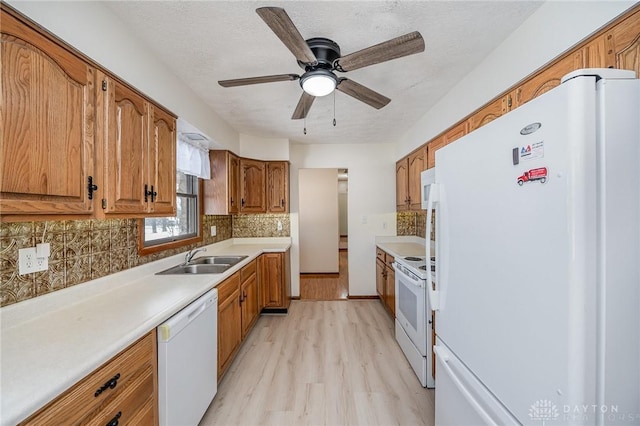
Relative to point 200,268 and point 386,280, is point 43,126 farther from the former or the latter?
point 386,280

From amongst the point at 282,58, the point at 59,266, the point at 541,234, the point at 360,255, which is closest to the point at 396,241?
the point at 360,255

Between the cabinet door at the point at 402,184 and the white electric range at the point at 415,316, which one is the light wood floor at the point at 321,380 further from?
the cabinet door at the point at 402,184

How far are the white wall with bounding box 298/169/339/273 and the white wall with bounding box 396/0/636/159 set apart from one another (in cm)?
361

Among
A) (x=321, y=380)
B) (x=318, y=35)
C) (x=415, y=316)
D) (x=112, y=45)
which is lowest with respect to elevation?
(x=321, y=380)

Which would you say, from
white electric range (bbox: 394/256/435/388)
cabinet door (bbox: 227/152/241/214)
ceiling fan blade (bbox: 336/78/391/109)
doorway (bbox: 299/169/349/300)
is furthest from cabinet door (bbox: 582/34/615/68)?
doorway (bbox: 299/169/349/300)

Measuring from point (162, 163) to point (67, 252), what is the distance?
2.41 ft

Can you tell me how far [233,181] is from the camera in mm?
3264

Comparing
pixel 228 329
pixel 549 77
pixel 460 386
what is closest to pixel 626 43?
pixel 549 77

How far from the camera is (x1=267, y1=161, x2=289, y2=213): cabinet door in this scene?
3676 millimetres

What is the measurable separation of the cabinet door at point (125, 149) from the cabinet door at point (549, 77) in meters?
2.24

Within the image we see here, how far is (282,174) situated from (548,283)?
3.28m

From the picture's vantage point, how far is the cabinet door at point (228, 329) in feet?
6.56

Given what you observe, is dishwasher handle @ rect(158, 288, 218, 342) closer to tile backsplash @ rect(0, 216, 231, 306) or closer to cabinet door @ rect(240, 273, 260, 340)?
tile backsplash @ rect(0, 216, 231, 306)

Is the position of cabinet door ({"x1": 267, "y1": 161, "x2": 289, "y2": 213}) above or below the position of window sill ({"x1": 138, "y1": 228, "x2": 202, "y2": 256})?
A: above
